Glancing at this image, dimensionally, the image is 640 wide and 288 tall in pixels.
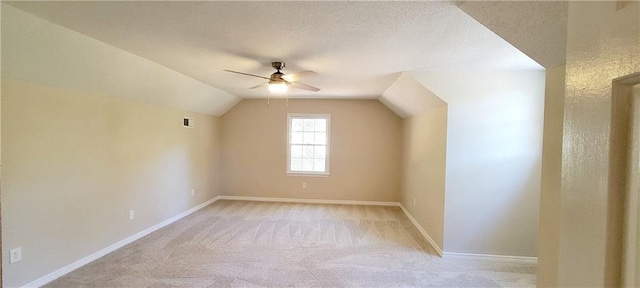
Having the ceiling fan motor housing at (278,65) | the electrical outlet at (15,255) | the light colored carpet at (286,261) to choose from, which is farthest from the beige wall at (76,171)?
the ceiling fan motor housing at (278,65)

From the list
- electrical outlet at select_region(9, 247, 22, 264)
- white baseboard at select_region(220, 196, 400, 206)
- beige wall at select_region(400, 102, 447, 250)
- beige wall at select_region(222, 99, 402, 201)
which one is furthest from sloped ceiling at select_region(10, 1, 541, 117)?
white baseboard at select_region(220, 196, 400, 206)

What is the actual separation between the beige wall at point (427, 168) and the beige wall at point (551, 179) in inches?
63.9

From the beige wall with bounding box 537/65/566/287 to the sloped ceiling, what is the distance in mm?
678

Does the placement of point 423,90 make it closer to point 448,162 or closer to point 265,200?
point 448,162

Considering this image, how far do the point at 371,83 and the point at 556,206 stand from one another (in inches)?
Answer: 118

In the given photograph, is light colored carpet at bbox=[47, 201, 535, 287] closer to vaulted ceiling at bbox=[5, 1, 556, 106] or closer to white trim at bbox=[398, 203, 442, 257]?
white trim at bbox=[398, 203, 442, 257]

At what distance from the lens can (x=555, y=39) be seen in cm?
153

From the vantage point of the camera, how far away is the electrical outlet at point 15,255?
239 centimetres

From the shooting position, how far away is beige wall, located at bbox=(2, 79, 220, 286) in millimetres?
2430

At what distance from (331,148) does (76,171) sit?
4.38m

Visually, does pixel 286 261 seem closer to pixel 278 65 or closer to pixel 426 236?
pixel 426 236

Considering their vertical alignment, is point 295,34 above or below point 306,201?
above

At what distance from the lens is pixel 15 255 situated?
2.42m


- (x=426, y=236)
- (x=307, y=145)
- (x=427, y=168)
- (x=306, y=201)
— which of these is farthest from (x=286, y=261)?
(x=307, y=145)
